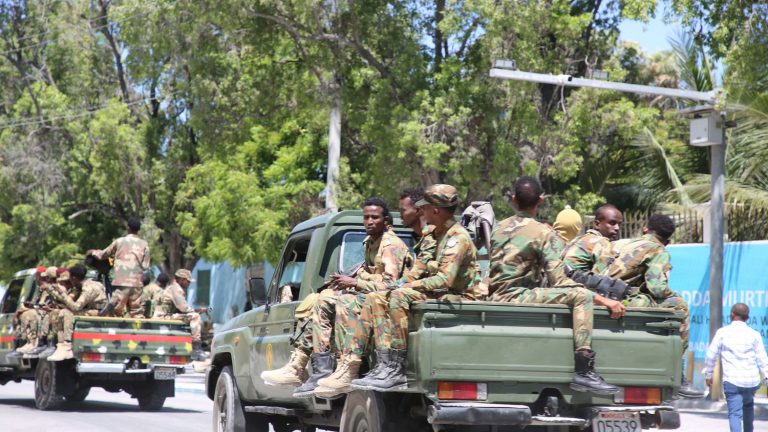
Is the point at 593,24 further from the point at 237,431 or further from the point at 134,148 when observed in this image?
the point at 237,431

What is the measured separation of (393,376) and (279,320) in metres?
2.58

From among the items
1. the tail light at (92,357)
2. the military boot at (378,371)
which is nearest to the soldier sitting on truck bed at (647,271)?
the military boot at (378,371)

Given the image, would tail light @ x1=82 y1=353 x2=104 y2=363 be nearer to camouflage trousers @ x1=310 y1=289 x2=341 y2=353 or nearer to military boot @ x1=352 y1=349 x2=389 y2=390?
camouflage trousers @ x1=310 y1=289 x2=341 y2=353

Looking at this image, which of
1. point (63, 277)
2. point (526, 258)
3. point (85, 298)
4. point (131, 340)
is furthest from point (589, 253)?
point (63, 277)

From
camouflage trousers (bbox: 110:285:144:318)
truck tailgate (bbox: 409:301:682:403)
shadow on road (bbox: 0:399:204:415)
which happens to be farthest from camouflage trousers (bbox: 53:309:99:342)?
truck tailgate (bbox: 409:301:682:403)

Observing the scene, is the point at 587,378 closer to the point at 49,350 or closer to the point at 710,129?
the point at 49,350

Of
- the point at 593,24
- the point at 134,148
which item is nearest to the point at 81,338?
the point at 593,24

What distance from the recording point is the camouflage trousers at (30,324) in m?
18.6

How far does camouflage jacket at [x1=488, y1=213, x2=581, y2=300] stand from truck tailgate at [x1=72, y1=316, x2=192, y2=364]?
32.4ft

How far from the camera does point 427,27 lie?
81.6 ft

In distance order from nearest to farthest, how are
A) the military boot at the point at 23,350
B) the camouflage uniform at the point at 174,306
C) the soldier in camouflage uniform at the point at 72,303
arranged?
the soldier in camouflage uniform at the point at 72,303 < the military boot at the point at 23,350 < the camouflage uniform at the point at 174,306

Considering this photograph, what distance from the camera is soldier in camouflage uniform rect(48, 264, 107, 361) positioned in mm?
17266

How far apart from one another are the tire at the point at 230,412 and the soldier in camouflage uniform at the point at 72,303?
614 centimetres

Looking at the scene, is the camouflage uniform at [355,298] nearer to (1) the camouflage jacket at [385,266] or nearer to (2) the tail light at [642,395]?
(1) the camouflage jacket at [385,266]
